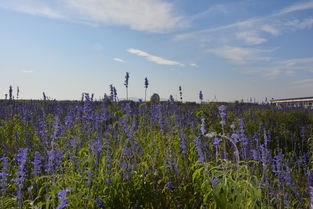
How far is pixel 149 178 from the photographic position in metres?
3.51

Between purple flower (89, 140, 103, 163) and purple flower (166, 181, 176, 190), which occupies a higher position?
purple flower (89, 140, 103, 163)

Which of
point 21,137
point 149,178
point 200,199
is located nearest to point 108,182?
point 149,178

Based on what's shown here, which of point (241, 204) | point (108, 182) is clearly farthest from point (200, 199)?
point (108, 182)

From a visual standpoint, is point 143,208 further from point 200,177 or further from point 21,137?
point 21,137

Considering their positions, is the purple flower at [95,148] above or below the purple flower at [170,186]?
above

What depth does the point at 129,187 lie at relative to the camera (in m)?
3.14

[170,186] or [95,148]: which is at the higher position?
[95,148]

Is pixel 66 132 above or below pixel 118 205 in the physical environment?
above

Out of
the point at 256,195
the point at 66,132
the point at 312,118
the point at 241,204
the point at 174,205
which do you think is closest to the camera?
the point at 256,195

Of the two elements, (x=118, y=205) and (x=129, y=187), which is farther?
(x=129, y=187)

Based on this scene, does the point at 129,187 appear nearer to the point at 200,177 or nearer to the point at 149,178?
the point at 149,178

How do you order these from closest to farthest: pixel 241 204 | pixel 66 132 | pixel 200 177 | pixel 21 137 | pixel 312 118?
pixel 241 204 < pixel 200 177 < pixel 66 132 < pixel 21 137 < pixel 312 118

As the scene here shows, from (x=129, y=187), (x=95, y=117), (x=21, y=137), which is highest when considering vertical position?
(x=95, y=117)

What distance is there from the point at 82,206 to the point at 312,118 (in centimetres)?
867
